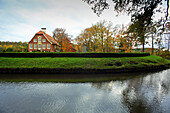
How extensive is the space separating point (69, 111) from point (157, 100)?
4.13 metres

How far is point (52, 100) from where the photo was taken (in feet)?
15.1

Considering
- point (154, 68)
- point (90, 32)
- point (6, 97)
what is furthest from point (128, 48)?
point (6, 97)

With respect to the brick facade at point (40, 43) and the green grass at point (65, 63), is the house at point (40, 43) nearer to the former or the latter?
the brick facade at point (40, 43)

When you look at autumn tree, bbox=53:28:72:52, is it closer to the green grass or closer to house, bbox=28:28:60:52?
house, bbox=28:28:60:52

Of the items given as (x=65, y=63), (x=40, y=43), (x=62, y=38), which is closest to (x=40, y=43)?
(x=40, y=43)

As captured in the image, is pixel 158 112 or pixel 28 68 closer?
pixel 158 112

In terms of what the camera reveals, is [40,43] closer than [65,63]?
No

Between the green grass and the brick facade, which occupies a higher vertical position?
the brick facade

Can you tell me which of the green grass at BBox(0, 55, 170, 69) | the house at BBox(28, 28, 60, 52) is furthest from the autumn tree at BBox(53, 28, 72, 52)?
the green grass at BBox(0, 55, 170, 69)

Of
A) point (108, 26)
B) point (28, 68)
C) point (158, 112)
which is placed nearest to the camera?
point (158, 112)

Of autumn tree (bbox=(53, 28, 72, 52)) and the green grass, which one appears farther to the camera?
autumn tree (bbox=(53, 28, 72, 52))

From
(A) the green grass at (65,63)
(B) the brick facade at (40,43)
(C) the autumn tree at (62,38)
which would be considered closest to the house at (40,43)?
(B) the brick facade at (40,43)

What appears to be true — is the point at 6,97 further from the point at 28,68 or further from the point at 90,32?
the point at 90,32

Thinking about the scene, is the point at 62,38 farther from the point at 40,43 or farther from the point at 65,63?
the point at 65,63
